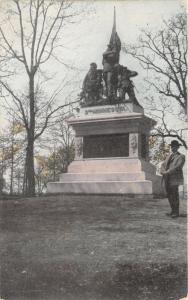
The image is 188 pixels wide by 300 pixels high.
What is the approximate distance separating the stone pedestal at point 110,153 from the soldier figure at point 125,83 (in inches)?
17.5

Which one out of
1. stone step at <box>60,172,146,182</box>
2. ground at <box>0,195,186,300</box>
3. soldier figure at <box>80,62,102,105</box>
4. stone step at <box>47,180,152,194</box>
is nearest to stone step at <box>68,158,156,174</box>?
stone step at <box>60,172,146,182</box>

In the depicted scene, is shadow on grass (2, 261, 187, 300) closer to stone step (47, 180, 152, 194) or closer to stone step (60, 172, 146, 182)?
stone step (47, 180, 152, 194)

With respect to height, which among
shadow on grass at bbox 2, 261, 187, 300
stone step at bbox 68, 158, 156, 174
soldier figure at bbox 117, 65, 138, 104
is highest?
soldier figure at bbox 117, 65, 138, 104

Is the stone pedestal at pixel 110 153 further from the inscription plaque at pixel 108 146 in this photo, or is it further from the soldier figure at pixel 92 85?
the soldier figure at pixel 92 85

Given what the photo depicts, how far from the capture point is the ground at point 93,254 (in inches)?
253

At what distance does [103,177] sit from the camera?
14.6 metres

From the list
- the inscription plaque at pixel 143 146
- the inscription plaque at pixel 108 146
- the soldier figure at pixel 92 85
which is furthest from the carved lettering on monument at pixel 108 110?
the inscription plaque at pixel 143 146

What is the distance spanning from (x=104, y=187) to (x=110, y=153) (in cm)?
129

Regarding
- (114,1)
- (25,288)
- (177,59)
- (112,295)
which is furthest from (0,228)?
(177,59)

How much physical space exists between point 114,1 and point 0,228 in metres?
5.09

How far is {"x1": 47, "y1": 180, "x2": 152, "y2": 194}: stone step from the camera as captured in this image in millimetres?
13781

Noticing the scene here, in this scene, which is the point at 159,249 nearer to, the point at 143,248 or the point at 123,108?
the point at 143,248

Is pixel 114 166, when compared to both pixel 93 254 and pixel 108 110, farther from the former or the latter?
pixel 93 254

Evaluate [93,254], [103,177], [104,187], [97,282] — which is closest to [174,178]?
[93,254]
